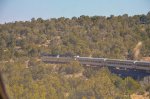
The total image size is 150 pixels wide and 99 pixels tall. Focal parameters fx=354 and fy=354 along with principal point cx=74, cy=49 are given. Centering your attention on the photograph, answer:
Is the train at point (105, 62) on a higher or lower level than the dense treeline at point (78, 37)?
lower

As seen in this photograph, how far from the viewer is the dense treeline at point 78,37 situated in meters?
10.9

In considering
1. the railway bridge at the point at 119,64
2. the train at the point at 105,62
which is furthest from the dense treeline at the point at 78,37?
the railway bridge at the point at 119,64

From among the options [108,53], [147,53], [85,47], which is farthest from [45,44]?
[147,53]

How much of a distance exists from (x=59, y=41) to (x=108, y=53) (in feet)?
7.06

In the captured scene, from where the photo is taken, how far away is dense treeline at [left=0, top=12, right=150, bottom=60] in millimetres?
10852

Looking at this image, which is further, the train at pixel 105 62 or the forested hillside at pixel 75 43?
the train at pixel 105 62

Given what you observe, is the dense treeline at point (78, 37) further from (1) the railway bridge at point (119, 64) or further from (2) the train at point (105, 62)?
(1) the railway bridge at point (119, 64)

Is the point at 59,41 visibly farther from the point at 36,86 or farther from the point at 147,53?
the point at 36,86

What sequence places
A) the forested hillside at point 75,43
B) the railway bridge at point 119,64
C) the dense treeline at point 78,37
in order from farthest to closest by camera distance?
1. the dense treeline at point 78,37
2. the railway bridge at point 119,64
3. the forested hillside at point 75,43

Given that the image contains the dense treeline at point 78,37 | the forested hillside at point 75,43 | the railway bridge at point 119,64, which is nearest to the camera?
the forested hillside at point 75,43

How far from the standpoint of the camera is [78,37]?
469 inches

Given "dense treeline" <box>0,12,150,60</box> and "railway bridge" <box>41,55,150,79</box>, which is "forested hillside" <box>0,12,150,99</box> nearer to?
"dense treeline" <box>0,12,150,60</box>

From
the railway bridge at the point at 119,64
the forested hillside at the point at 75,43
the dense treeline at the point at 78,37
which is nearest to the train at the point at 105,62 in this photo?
the railway bridge at the point at 119,64

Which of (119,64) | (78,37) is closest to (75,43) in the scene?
(78,37)
